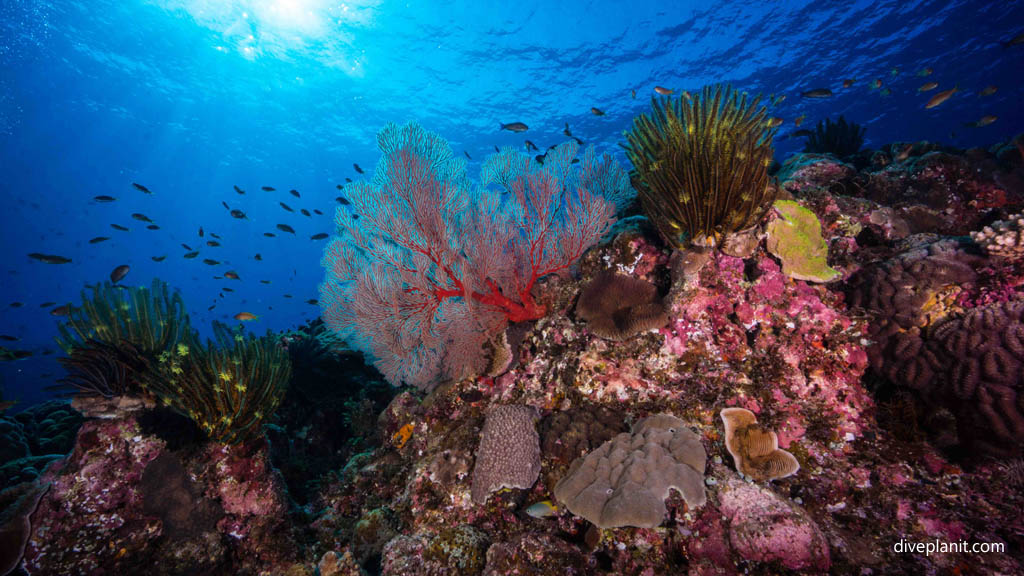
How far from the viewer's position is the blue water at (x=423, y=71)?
69.5 feet

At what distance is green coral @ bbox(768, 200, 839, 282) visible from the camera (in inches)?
153

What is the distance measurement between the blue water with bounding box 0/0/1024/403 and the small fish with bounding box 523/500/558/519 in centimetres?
1659

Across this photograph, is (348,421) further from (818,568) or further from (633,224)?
(818,568)

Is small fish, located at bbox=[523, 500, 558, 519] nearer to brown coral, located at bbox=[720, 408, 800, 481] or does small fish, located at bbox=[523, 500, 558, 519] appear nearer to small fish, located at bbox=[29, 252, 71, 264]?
brown coral, located at bbox=[720, 408, 800, 481]

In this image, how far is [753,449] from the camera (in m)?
3.18

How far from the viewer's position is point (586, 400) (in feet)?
13.9

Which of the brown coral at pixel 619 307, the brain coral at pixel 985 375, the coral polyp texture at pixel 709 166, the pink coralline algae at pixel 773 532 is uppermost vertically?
the coral polyp texture at pixel 709 166

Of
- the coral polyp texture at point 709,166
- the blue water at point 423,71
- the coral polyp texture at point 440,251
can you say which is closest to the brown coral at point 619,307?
the coral polyp texture at point 440,251

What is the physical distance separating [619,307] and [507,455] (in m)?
2.25

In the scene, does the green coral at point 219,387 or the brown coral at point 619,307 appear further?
the brown coral at point 619,307

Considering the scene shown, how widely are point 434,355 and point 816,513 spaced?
441 cm

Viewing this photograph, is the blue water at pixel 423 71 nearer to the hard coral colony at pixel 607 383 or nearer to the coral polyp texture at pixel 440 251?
the hard coral colony at pixel 607 383

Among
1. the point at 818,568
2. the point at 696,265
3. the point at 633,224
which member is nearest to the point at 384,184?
the point at 633,224

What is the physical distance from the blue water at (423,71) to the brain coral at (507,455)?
51.8 ft
